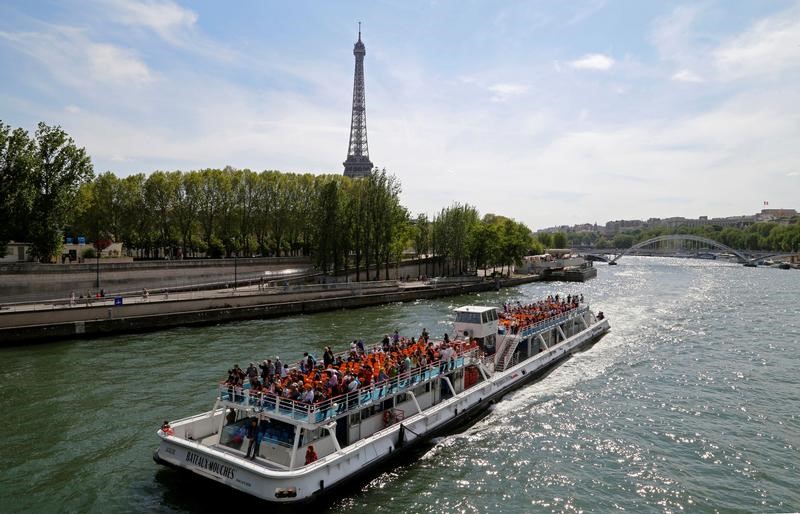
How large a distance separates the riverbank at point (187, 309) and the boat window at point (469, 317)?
25.4 meters

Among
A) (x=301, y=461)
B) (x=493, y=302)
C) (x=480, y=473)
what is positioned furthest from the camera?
(x=493, y=302)

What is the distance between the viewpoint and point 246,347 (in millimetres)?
35844

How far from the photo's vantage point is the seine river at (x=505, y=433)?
1666cm

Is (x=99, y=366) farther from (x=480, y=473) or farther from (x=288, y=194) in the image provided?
(x=288, y=194)

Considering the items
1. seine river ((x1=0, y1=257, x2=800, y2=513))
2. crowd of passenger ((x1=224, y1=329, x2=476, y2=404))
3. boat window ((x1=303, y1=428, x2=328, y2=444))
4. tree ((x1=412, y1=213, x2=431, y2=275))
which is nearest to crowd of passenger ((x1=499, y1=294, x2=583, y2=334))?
seine river ((x1=0, y1=257, x2=800, y2=513))

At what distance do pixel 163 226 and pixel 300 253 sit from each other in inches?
930

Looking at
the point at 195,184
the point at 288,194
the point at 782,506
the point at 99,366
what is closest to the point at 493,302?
the point at 288,194

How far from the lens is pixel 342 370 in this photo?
63.5 ft

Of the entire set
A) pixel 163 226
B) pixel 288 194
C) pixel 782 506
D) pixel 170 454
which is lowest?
pixel 782 506

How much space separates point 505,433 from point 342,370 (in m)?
7.52

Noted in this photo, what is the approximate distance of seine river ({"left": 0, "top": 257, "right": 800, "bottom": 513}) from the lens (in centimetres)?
1666

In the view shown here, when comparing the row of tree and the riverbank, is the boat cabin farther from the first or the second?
the row of tree

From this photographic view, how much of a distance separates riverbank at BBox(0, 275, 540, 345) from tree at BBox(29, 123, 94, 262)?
882 centimetres

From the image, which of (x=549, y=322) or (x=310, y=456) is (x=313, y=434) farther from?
(x=549, y=322)
